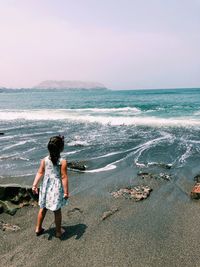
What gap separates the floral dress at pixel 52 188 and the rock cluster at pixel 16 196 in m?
1.51

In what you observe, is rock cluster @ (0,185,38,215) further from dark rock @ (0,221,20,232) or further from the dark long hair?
the dark long hair

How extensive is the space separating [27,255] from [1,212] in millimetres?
1856

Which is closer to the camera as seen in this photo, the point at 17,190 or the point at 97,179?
the point at 17,190

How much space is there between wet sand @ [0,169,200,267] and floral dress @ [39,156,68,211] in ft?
2.10

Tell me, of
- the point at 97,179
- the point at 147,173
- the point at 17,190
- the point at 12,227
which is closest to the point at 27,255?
the point at 12,227

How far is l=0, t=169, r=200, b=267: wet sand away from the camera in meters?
5.08

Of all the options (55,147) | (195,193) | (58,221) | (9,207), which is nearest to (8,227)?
(9,207)

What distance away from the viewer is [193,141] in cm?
1603

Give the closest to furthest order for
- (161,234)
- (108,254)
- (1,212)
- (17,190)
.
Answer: (108,254), (161,234), (1,212), (17,190)

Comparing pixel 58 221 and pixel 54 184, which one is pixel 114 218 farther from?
pixel 54 184

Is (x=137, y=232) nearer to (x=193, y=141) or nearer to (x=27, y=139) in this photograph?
(x=193, y=141)

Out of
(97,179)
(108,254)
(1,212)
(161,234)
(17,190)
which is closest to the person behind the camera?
(108,254)

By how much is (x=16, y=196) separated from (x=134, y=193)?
9.32 feet

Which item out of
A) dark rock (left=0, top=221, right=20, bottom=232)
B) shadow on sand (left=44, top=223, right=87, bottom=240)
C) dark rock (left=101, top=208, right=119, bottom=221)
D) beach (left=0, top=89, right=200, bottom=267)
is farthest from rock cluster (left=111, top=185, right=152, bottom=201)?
dark rock (left=0, top=221, right=20, bottom=232)
